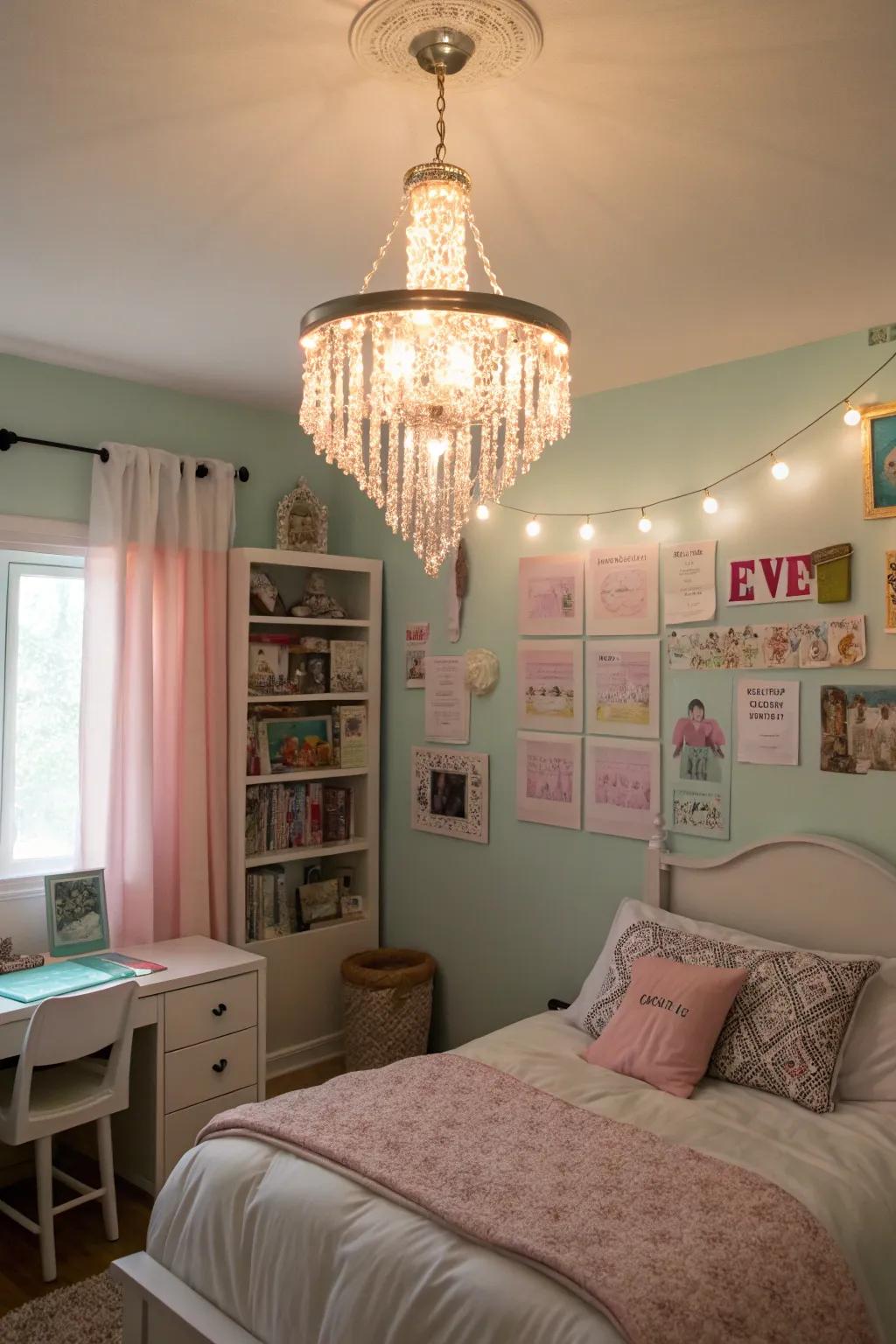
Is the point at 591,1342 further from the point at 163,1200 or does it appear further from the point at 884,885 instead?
the point at 884,885

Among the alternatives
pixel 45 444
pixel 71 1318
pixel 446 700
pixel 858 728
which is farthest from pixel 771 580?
pixel 71 1318

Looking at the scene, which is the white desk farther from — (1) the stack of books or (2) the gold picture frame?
(2) the gold picture frame

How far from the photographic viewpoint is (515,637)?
13.0 feet

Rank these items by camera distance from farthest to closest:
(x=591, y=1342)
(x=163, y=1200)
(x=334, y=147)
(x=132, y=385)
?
(x=132, y=385) < (x=163, y=1200) < (x=334, y=147) < (x=591, y=1342)

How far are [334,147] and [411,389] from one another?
59 centimetres

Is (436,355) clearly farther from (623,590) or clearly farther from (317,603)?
(317,603)

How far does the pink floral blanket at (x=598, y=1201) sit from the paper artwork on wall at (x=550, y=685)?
1457mm

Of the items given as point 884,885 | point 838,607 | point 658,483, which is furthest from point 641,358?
point 884,885

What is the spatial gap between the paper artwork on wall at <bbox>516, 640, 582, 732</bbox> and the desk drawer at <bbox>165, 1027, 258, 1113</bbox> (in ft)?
4.91

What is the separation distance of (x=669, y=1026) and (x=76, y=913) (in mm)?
2001

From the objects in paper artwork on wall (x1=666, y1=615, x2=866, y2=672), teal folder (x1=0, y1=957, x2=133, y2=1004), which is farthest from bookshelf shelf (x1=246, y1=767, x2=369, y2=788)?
paper artwork on wall (x1=666, y1=615, x2=866, y2=672)

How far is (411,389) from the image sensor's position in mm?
1846

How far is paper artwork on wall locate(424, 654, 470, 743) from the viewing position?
162 inches

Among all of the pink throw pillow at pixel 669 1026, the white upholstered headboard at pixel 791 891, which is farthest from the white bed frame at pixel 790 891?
the pink throw pillow at pixel 669 1026
